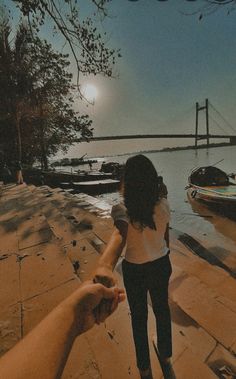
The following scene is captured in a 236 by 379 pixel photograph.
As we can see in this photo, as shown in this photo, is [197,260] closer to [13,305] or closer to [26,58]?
[13,305]

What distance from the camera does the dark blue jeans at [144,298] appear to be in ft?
6.29

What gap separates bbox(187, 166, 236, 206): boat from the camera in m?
11.5

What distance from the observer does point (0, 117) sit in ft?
56.5

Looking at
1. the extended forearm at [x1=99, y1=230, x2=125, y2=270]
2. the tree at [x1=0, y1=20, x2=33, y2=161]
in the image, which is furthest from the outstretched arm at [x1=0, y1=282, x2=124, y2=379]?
the tree at [x1=0, y1=20, x2=33, y2=161]

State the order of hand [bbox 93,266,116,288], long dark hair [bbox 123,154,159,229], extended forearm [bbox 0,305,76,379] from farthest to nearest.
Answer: long dark hair [bbox 123,154,159,229], hand [bbox 93,266,116,288], extended forearm [bbox 0,305,76,379]

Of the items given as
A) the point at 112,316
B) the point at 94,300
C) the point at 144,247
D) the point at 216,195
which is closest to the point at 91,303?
the point at 94,300

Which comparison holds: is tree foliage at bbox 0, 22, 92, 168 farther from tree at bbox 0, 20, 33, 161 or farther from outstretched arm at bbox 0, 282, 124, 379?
outstretched arm at bbox 0, 282, 124, 379

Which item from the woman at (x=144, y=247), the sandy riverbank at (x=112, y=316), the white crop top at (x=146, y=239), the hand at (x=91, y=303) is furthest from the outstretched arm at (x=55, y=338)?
the sandy riverbank at (x=112, y=316)

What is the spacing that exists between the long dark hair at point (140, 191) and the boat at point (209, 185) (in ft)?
32.7

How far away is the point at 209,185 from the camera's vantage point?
47.5 ft

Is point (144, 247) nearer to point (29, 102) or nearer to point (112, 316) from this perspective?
point (112, 316)

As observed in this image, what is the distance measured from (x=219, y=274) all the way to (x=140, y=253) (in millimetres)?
3167

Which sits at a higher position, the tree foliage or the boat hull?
the tree foliage

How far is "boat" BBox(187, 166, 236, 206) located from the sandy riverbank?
7557 mm
